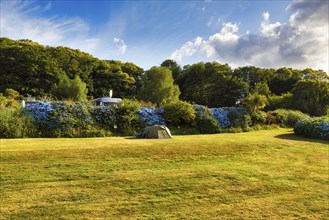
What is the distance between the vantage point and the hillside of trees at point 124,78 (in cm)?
3672

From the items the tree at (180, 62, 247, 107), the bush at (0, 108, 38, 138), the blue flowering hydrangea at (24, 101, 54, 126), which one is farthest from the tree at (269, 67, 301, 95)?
the bush at (0, 108, 38, 138)

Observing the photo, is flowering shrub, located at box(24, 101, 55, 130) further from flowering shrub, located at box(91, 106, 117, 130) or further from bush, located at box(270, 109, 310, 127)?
bush, located at box(270, 109, 310, 127)

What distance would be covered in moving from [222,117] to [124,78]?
32.3m

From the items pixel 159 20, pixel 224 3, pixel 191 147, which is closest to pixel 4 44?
pixel 159 20

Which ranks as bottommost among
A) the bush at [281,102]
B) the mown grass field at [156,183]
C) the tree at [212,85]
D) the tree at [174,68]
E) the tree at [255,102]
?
A: the mown grass field at [156,183]

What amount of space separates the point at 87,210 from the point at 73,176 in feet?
4.29

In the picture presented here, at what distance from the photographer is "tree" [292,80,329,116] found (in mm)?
25266

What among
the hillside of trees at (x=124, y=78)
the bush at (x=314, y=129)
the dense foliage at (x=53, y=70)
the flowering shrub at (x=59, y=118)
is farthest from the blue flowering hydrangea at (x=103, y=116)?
the dense foliage at (x=53, y=70)

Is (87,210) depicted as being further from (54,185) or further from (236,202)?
(236,202)

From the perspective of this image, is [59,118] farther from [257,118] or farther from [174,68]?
[174,68]

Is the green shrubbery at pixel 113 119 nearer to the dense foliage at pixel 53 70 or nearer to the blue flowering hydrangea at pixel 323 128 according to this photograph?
the blue flowering hydrangea at pixel 323 128

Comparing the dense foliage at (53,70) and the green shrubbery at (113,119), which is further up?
the dense foliage at (53,70)

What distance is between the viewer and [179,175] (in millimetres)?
5578

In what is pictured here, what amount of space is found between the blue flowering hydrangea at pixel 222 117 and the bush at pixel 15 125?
29.8 feet
